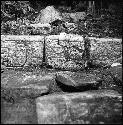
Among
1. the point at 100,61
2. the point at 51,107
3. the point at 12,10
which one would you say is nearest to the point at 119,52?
the point at 100,61

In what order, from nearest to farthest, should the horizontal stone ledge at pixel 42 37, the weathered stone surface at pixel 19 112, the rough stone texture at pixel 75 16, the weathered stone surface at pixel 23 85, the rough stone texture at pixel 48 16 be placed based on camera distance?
the weathered stone surface at pixel 19 112 → the weathered stone surface at pixel 23 85 → the horizontal stone ledge at pixel 42 37 → the rough stone texture at pixel 48 16 → the rough stone texture at pixel 75 16

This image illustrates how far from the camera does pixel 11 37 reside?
362 centimetres

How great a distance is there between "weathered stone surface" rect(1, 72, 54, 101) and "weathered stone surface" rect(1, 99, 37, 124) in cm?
12

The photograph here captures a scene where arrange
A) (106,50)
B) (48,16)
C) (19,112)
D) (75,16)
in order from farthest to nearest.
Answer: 1. (75,16)
2. (48,16)
3. (106,50)
4. (19,112)

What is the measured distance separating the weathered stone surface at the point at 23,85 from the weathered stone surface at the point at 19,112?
0.12 m

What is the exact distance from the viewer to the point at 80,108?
104 inches

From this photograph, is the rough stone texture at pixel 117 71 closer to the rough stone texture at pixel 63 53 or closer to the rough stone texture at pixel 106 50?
the rough stone texture at pixel 106 50

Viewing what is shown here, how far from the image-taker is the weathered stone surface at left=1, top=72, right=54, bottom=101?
298 centimetres

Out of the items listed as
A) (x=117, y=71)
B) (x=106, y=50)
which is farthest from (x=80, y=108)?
(x=106, y=50)

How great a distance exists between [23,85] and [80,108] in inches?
34.1

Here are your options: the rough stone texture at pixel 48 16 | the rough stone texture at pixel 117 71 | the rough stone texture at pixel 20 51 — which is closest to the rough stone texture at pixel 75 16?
the rough stone texture at pixel 48 16

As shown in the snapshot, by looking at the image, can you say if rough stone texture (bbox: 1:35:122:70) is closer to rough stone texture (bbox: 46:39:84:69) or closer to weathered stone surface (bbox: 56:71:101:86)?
rough stone texture (bbox: 46:39:84:69)

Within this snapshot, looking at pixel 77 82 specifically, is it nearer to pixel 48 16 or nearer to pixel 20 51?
pixel 20 51

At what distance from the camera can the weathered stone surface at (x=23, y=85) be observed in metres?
2.98
